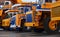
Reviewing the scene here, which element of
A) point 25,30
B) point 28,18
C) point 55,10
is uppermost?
point 55,10

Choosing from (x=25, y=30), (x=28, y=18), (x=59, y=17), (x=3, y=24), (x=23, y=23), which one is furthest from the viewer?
(x=3, y=24)

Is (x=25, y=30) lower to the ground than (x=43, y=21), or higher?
lower

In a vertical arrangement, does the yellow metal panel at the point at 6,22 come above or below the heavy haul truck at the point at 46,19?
below

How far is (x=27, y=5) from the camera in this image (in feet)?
60.4

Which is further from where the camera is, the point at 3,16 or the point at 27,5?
the point at 3,16

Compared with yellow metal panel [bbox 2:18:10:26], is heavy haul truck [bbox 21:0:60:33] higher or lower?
higher

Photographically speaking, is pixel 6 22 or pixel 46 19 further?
pixel 6 22

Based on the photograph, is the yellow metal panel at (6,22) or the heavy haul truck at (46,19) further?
the yellow metal panel at (6,22)

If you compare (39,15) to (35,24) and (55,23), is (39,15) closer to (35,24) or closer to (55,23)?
(35,24)

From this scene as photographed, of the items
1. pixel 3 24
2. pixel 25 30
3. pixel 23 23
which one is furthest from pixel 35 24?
pixel 3 24

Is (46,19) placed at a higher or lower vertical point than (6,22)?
higher

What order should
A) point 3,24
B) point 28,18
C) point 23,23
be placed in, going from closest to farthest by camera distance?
1. point 28,18
2. point 23,23
3. point 3,24

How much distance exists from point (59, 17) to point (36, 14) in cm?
413

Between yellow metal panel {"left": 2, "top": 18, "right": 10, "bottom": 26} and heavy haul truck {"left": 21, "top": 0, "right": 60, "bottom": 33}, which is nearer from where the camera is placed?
heavy haul truck {"left": 21, "top": 0, "right": 60, "bottom": 33}
